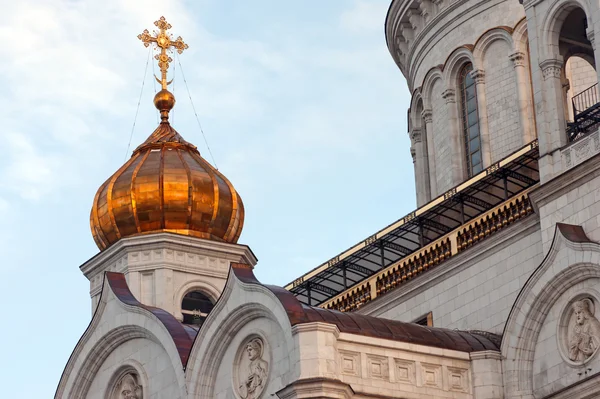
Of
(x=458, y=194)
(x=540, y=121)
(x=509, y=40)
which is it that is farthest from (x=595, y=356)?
(x=509, y=40)

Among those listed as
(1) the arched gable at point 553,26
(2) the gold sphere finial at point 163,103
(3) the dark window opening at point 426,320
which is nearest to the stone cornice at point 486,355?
(3) the dark window opening at point 426,320

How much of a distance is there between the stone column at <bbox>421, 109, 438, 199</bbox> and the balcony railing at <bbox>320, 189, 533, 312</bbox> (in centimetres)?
410

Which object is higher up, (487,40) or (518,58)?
(487,40)

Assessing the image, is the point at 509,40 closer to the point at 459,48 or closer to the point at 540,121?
the point at 459,48

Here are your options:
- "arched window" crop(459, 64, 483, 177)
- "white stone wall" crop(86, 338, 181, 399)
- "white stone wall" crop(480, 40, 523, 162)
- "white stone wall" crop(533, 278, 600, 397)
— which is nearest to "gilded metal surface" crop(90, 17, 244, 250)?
"white stone wall" crop(86, 338, 181, 399)

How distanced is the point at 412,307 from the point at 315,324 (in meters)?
4.11

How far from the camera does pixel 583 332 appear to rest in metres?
20.0

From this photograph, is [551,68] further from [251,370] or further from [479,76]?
[479,76]

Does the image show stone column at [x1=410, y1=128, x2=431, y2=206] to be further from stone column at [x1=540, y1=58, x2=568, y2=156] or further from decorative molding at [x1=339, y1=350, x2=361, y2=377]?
decorative molding at [x1=339, y1=350, x2=361, y2=377]

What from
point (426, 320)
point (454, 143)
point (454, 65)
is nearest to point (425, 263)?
point (426, 320)

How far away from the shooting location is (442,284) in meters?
23.4

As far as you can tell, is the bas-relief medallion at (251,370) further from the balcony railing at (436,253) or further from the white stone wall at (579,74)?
the white stone wall at (579,74)

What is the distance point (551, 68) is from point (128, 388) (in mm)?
8219

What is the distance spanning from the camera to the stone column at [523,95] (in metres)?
26.5
